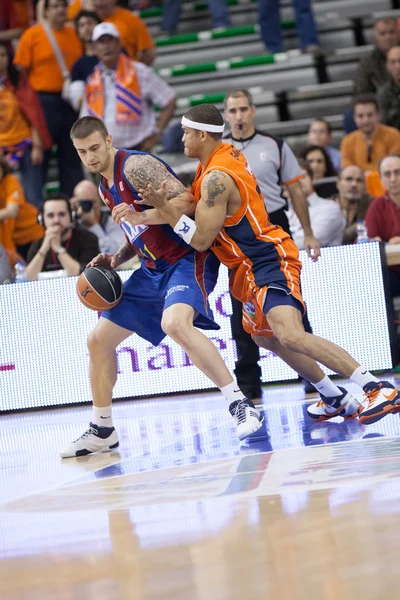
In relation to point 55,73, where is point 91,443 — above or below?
below

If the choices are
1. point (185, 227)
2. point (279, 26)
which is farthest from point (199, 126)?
point (279, 26)

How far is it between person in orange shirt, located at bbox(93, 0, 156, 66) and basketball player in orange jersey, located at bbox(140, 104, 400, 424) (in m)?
6.19

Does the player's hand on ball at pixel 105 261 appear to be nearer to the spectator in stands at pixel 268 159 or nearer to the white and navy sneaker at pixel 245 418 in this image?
the white and navy sneaker at pixel 245 418

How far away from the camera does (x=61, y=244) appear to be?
838cm

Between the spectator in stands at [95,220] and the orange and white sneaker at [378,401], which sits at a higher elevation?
the spectator in stands at [95,220]

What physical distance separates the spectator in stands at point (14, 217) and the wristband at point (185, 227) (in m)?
4.63

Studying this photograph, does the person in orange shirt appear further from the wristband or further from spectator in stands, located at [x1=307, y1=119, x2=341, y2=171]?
the wristband

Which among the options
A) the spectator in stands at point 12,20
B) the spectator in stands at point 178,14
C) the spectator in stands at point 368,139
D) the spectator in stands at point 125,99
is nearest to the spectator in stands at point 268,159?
the spectator in stands at point 368,139

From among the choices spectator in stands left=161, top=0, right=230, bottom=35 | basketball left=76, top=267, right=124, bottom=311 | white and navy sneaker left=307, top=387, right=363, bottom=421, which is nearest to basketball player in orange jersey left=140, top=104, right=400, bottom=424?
white and navy sneaker left=307, top=387, right=363, bottom=421

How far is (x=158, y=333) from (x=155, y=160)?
956mm

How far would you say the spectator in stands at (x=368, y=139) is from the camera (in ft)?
32.1

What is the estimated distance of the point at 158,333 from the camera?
18.1 ft

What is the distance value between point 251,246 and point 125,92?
510cm

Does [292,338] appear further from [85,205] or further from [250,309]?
[85,205]
